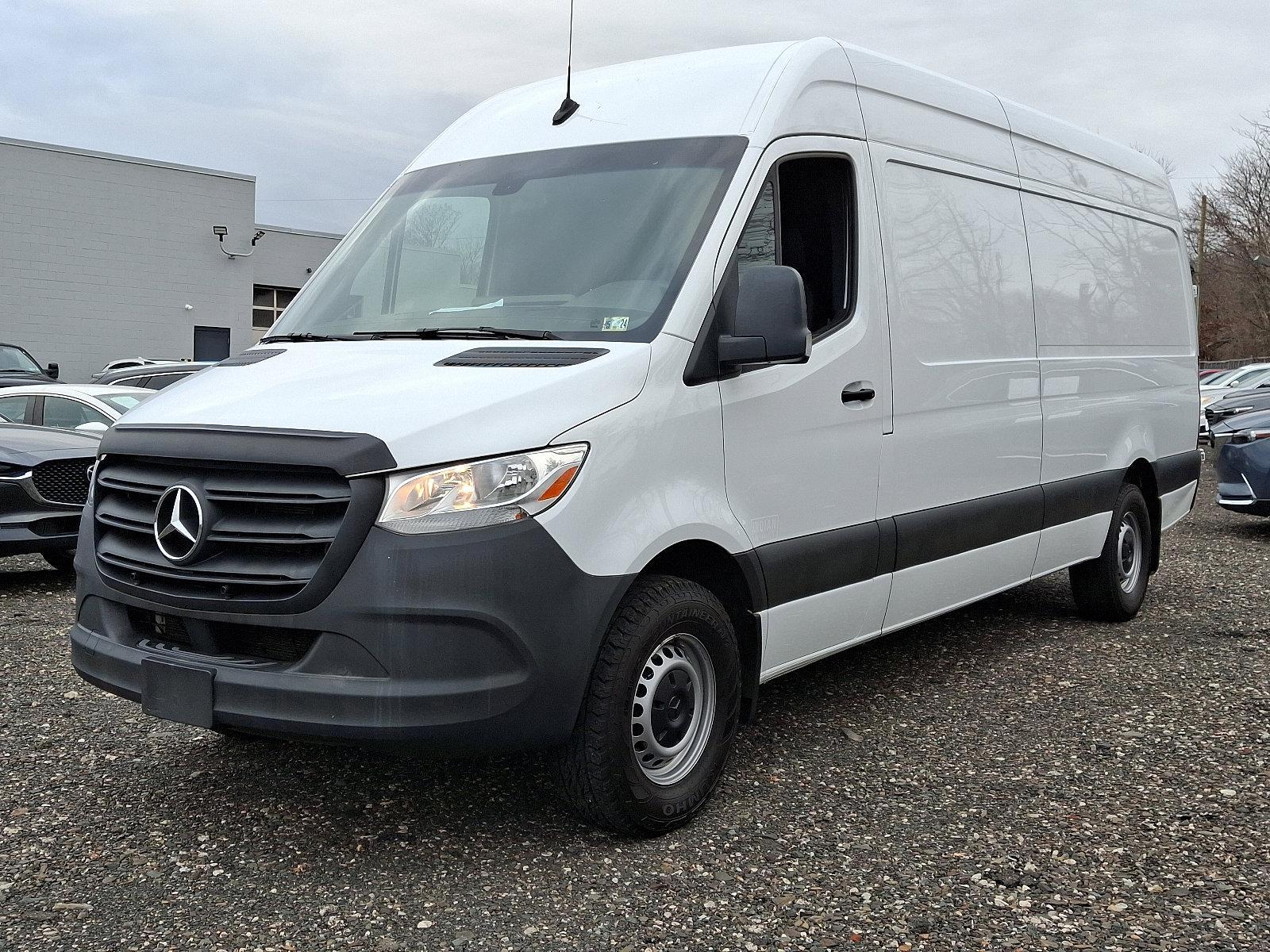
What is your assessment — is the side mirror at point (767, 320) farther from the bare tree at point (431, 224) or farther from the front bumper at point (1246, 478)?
the front bumper at point (1246, 478)

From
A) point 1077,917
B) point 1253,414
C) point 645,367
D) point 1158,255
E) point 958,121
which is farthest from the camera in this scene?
point 1253,414

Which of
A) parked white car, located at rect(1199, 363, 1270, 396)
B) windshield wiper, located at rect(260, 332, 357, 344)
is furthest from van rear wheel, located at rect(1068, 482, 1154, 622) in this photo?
parked white car, located at rect(1199, 363, 1270, 396)

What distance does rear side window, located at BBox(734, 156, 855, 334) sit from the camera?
4.43 metres

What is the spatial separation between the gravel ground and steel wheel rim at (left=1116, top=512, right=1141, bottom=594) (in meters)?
1.33

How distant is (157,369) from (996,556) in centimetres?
1229

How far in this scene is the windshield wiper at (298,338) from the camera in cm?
441

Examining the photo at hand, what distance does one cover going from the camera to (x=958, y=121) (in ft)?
18.2

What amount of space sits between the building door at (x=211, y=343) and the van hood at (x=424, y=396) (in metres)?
31.6

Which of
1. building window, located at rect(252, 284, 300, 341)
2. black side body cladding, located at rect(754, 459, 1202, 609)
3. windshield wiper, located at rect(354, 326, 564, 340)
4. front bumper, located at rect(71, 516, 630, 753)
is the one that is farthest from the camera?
building window, located at rect(252, 284, 300, 341)

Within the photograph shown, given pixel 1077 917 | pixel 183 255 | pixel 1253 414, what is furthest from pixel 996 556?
pixel 183 255

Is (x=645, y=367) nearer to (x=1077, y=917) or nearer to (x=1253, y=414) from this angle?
(x=1077, y=917)

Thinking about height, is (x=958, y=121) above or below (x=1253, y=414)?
above

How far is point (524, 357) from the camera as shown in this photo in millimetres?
3730

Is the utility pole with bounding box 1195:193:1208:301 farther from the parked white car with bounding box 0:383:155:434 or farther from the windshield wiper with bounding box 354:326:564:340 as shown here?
the windshield wiper with bounding box 354:326:564:340
